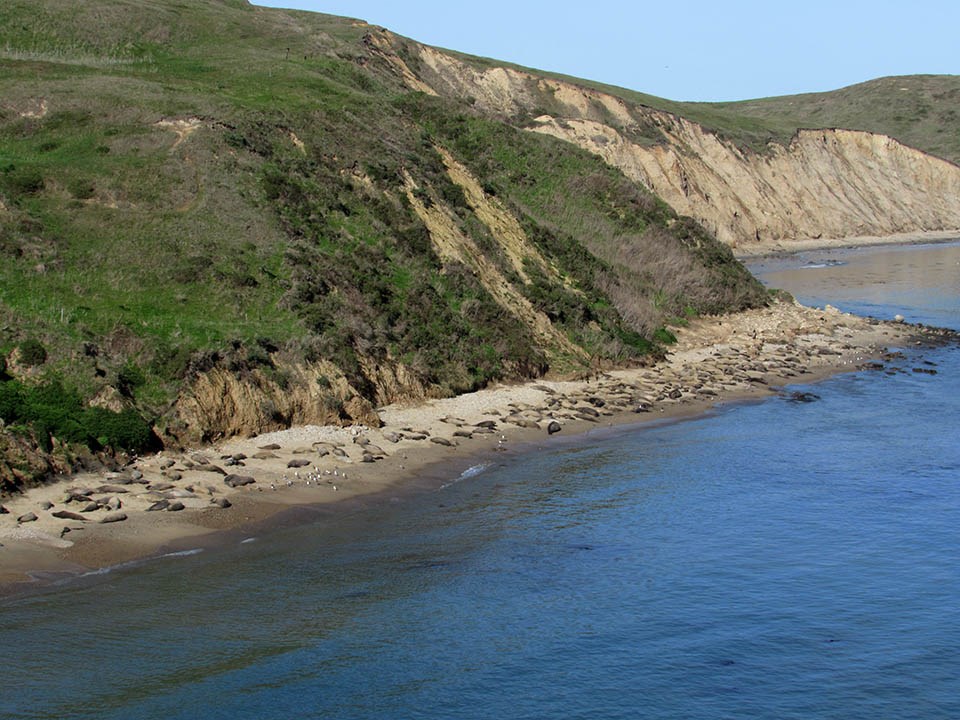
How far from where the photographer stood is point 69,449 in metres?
20.0

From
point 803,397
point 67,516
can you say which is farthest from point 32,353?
point 803,397

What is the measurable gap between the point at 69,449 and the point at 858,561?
545 inches

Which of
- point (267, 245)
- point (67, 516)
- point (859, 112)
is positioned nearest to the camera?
point (67, 516)

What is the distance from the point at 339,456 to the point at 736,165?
7797 centimetres

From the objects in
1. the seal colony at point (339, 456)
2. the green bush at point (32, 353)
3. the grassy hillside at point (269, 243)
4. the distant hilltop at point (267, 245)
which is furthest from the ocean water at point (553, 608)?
the green bush at point (32, 353)

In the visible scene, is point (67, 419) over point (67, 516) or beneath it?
over

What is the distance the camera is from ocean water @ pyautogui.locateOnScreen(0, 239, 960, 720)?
1324 cm

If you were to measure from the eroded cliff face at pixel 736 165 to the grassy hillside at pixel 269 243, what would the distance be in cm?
2368

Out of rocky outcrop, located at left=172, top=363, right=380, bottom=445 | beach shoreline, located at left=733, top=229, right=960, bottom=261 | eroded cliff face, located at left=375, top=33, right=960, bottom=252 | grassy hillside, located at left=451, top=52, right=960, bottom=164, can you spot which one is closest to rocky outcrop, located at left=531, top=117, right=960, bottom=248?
eroded cliff face, located at left=375, top=33, right=960, bottom=252

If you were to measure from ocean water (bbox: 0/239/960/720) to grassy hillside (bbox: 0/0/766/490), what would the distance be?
5.76m

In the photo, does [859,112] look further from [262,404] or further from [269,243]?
[262,404]

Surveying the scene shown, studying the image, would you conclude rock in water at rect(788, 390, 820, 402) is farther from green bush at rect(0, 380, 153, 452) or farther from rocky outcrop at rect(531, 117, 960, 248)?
rocky outcrop at rect(531, 117, 960, 248)

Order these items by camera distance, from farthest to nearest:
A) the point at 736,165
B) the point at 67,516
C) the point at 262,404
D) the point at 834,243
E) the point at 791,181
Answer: the point at 791,181 < the point at 834,243 < the point at 736,165 < the point at 262,404 < the point at 67,516

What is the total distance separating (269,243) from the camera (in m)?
29.2
